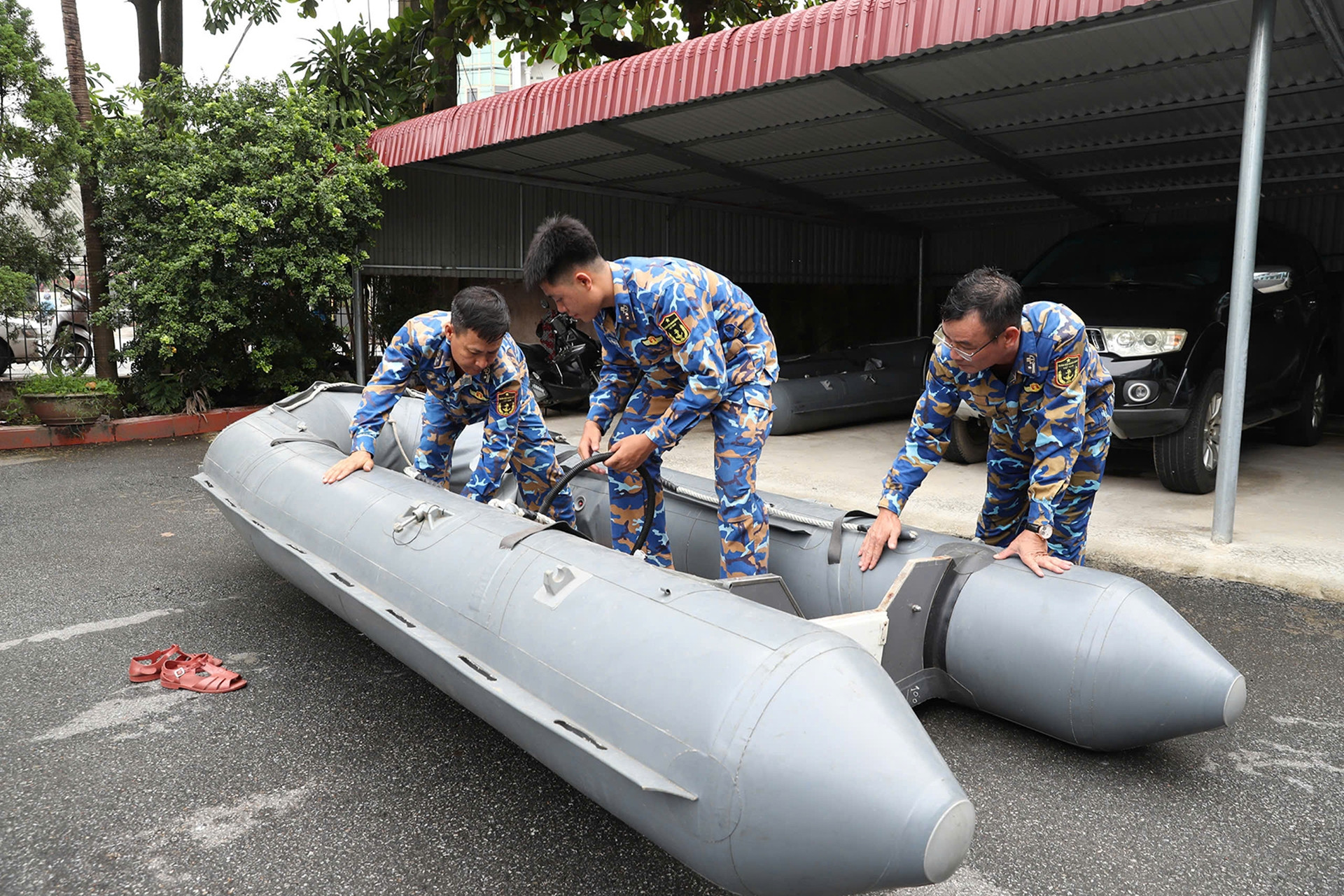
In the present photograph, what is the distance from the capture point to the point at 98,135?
320 inches

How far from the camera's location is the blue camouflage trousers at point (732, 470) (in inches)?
120

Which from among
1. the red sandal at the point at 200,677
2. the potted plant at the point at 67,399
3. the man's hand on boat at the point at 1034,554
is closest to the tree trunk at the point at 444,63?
the potted plant at the point at 67,399

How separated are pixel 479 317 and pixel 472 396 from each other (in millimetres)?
589

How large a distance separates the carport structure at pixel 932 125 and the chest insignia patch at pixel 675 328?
276cm

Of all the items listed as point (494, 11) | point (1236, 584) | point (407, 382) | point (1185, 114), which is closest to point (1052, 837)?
point (1236, 584)

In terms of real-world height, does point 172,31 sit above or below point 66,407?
above

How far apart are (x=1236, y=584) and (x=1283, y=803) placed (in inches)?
77.2

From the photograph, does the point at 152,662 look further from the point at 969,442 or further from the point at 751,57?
the point at 969,442

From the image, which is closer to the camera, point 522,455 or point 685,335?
point 685,335

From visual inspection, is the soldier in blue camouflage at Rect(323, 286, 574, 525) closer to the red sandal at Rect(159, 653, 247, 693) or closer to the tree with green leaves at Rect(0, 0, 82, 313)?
the red sandal at Rect(159, 653, 247, 693)

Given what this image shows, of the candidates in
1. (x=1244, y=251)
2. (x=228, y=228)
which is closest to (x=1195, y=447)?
(x=1244, y=251)

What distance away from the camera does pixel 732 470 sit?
3055mm

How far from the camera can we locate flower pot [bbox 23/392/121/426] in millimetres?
7785

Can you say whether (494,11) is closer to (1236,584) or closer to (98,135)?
(98,135)
